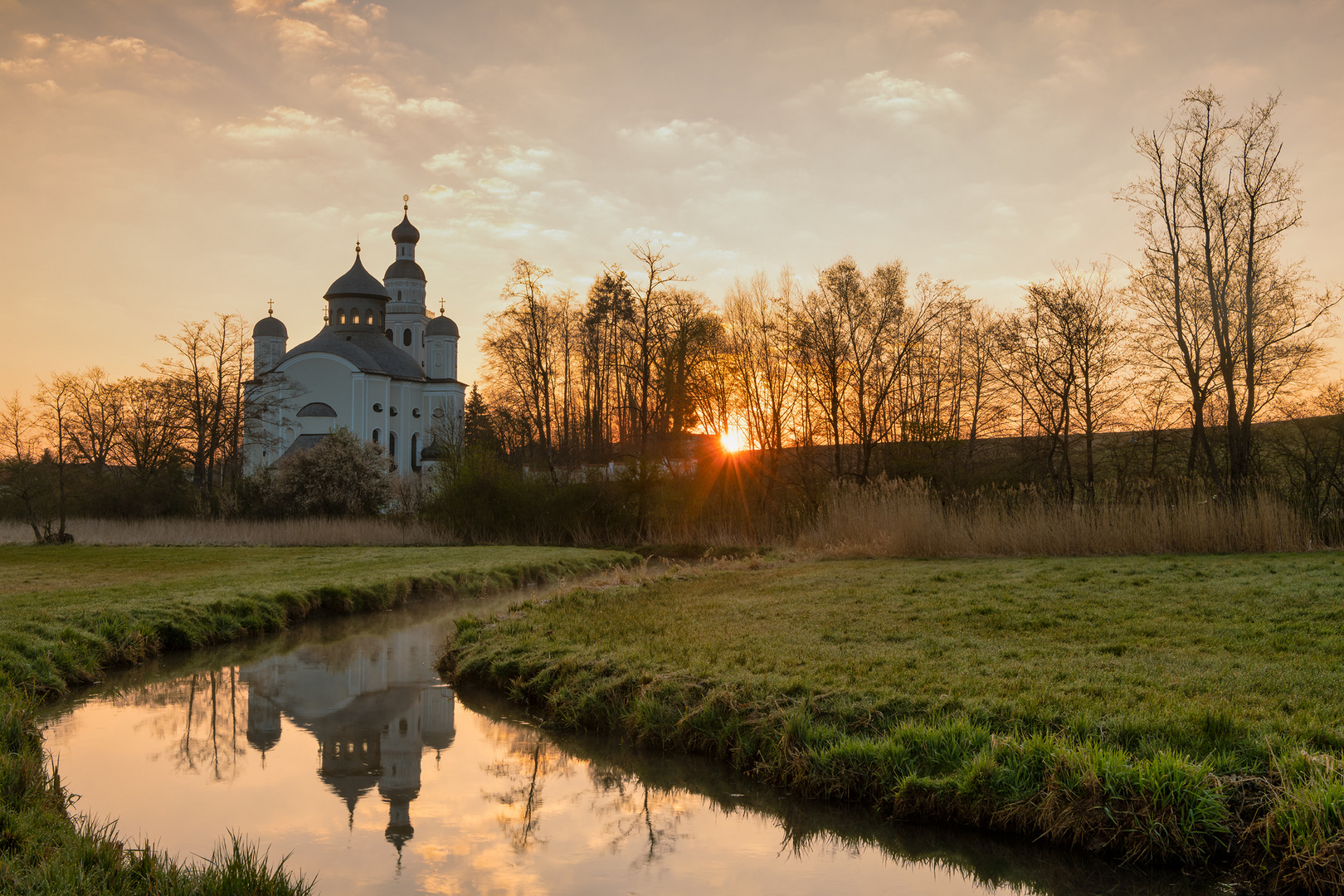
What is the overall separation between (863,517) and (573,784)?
12210 millimetres

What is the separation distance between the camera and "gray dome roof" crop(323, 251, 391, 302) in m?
61.9

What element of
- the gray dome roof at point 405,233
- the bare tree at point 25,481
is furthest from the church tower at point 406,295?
the bare tree at point 25,481

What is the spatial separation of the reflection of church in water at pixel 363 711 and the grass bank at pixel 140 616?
1.34 meters

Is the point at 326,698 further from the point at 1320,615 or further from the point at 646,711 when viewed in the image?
the point at 1320,615

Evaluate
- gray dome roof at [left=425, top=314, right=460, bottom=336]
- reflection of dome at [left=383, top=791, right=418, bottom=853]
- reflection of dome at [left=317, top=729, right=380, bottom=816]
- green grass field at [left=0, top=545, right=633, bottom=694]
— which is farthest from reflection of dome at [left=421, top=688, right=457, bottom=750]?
gray dome roof at [left=425, top=314, right=460, bottom=336]

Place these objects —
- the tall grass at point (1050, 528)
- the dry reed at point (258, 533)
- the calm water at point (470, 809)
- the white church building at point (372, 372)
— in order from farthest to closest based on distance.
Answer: the white church building at point (372, 372)
the dry reed at point (258, 533)
the tall grass at point (1050, 528)
the calm water at point (470, 809)

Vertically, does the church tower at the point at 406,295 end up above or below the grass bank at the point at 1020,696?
above

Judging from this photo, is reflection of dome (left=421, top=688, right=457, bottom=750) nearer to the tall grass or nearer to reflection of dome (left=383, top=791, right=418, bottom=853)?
reflection of dome (left=383, top=791, right=418, bottom=853)

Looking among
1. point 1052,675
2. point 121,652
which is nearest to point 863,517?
point 1052,675

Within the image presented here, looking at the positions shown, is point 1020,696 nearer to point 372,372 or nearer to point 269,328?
point 372,372

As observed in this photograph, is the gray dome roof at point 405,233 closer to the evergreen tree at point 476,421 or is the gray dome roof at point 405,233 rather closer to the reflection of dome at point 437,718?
the evergreen tree at point 476,421

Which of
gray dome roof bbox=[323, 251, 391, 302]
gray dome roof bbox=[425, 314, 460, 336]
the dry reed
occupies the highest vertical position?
gray dome roof bbox=[323, 251, 391, 302]

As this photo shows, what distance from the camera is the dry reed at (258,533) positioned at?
26.2 metres

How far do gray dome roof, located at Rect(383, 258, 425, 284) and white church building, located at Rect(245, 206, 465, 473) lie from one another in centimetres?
6
